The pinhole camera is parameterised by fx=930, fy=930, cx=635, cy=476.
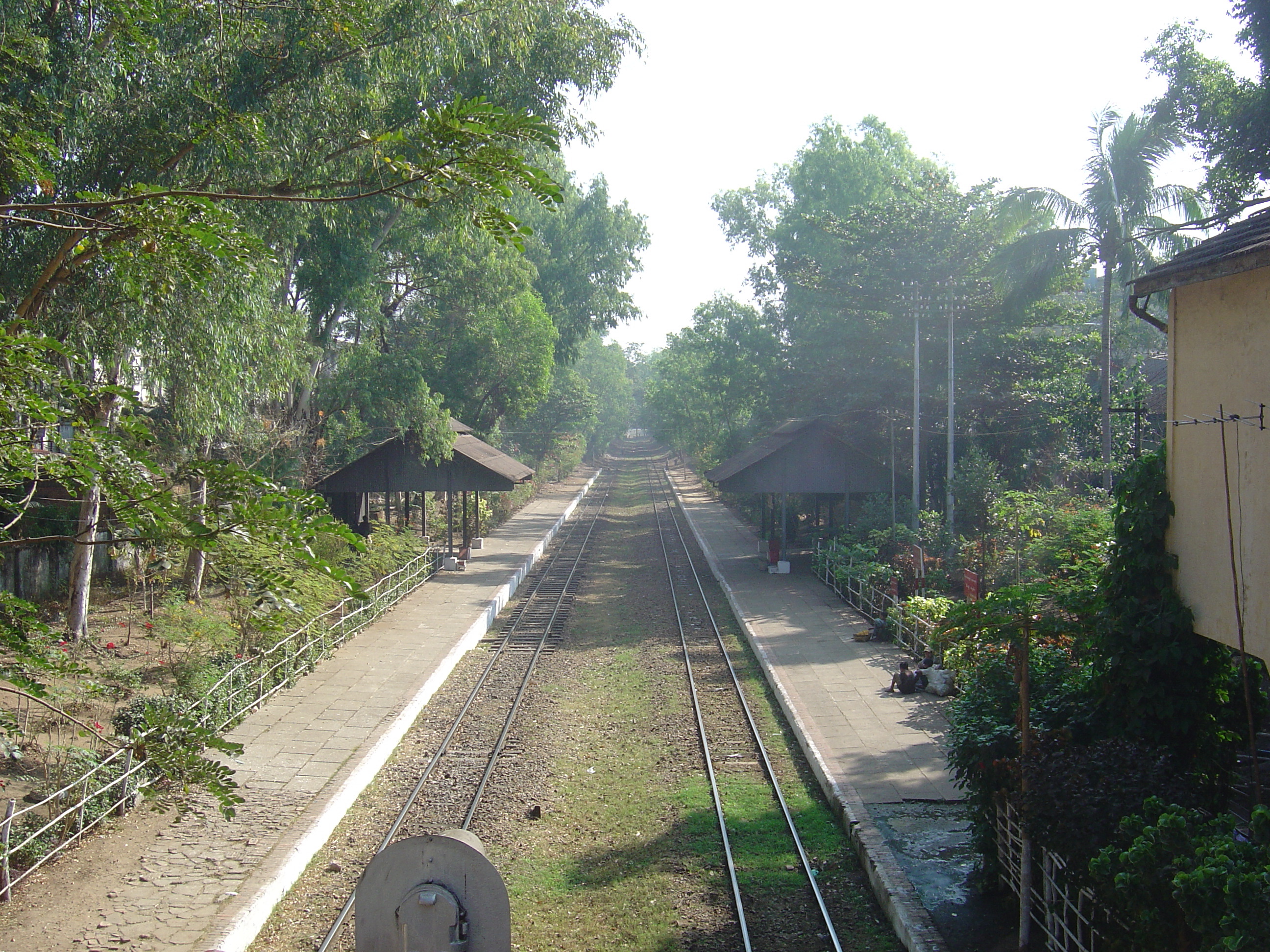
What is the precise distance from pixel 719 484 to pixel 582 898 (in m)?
18.3

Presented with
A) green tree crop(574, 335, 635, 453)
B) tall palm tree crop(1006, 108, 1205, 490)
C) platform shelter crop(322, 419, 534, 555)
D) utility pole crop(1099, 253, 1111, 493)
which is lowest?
platform shelter crop(322, 419, 534, 555)

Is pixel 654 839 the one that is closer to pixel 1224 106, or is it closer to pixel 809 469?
pixel 809 469

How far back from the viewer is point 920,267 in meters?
26.9

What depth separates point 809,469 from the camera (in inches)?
1031

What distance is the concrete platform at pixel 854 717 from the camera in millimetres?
8250

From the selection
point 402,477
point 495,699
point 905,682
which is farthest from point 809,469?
point 495,699

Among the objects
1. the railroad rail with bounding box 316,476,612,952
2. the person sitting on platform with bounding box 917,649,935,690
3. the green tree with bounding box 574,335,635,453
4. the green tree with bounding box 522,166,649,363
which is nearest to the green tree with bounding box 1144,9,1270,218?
the person sitting on platform with bounding box 917,649,935,690

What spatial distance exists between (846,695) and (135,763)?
948 centimetres

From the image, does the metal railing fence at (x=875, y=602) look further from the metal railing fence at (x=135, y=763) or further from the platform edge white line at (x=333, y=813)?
the metal railing fence at (x=135, y=763)

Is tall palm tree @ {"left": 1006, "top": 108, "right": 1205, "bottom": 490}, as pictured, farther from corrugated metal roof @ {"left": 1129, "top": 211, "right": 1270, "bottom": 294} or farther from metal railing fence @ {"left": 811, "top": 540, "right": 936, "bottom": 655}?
corrugated metal roof @ {"left": 1129, "top": 211, "right": 1270, "bottom": 294}

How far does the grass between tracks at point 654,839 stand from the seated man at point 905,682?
1912 mm

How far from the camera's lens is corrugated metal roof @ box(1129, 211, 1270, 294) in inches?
237

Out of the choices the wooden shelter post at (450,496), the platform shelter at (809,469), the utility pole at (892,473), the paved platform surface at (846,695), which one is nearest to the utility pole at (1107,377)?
the utility pole at (892,473)

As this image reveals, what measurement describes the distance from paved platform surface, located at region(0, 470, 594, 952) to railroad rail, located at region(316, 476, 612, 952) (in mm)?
786
